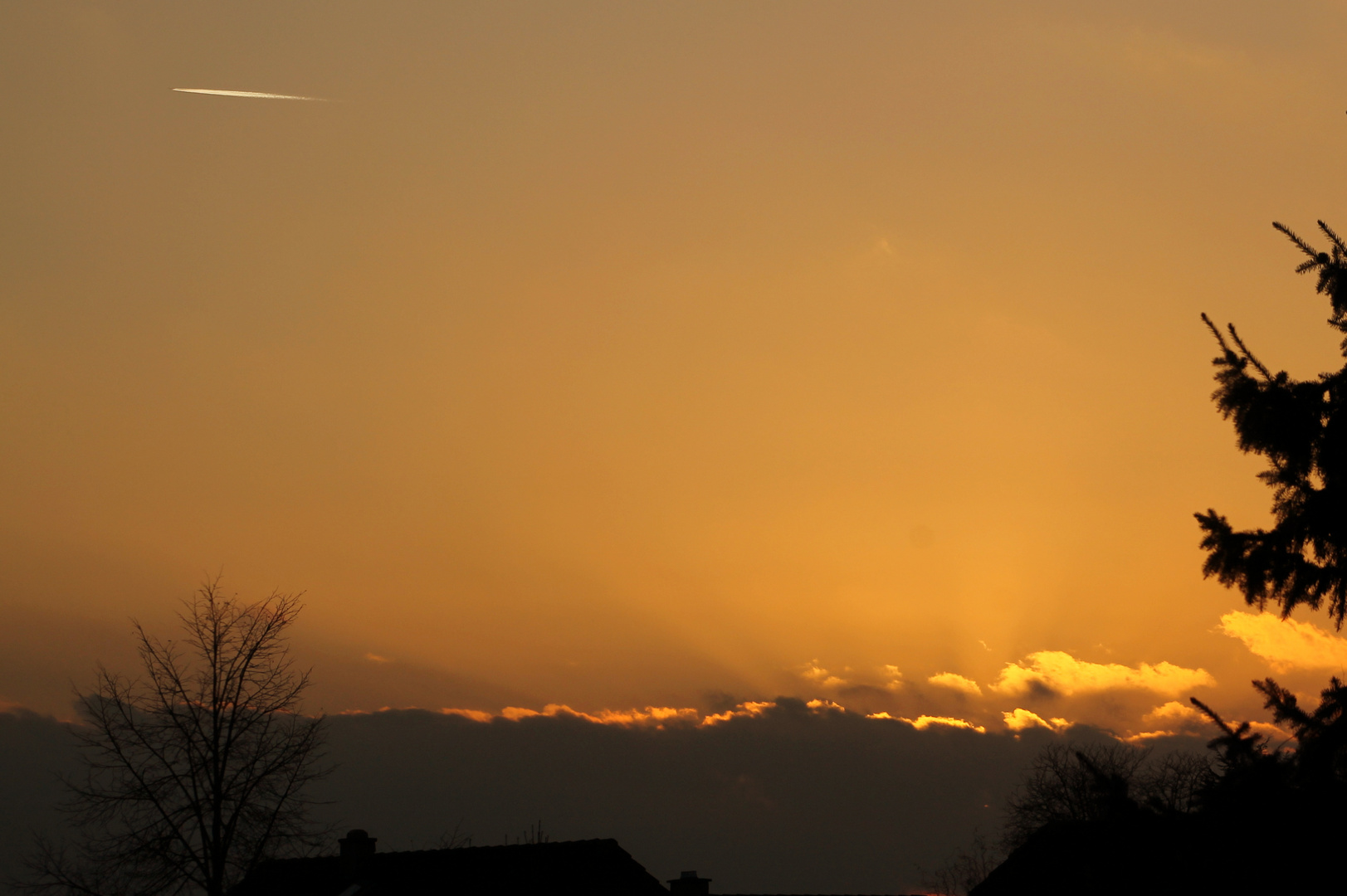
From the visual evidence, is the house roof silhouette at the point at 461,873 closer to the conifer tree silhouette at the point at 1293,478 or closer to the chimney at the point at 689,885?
the chimney at the point at 689,885

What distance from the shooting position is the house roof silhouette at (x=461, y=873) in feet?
111

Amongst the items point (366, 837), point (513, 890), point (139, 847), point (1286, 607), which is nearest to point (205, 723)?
point (139, 847)

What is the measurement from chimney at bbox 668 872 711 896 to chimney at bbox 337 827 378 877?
985 cm

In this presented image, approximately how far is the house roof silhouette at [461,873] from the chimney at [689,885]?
1.15 metres

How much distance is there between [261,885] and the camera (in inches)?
1490

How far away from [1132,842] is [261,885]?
3686 centimetres

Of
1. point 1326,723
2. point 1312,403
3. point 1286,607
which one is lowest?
point 1326,723

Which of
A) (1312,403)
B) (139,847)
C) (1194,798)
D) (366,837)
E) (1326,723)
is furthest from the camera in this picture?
(366,837)

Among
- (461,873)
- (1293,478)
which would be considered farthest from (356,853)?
(1293,478)

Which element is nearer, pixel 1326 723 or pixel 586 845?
pixel 1326 723

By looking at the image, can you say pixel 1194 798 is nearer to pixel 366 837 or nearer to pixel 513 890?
pixel 513 890

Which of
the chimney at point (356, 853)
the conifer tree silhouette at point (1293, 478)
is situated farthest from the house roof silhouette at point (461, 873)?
the conifer tree silhouette at point (1293, 478)

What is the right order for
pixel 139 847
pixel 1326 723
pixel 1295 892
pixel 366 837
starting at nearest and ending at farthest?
pixel 1295 892 → pixel 1326 723 → pixel 139 847 → pixel 366 837

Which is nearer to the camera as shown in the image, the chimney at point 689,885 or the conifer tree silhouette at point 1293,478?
the conifer tree silhouette at point 1293,478
